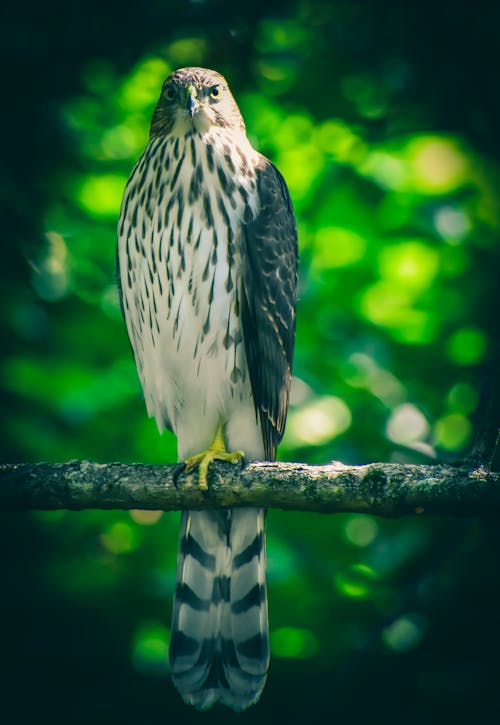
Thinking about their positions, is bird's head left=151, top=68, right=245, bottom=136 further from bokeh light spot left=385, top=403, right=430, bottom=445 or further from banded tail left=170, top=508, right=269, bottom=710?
banded tail left=170, top=508, right=269, bottom=710

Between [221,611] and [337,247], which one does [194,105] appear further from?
[221,611]

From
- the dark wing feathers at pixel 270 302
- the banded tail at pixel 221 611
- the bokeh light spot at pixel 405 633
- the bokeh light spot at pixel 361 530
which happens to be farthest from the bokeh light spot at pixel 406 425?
the bokeh light spot at pixel 405 633

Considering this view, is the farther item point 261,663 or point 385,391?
point 385,391

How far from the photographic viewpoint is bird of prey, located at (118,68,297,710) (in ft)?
Result: 11.3

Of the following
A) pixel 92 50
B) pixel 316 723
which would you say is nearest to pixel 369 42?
pixel 92 50

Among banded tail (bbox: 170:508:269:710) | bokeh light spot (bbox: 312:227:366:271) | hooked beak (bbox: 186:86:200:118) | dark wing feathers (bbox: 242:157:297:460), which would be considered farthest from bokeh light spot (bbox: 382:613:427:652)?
hooked beak (bbox: 186:86:200:118)

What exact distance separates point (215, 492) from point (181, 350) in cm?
80

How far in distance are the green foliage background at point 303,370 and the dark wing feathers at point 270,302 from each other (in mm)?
352

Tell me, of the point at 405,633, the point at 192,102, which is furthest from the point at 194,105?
the point at 405,633

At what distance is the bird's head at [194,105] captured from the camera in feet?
12.1

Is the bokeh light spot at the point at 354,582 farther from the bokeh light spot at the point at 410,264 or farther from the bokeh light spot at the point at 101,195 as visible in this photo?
the bokeh light spot at the point at 101,195

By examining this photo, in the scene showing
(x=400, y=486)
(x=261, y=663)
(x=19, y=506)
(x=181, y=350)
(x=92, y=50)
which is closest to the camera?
(x=400, y=486)

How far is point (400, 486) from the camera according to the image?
2676mm

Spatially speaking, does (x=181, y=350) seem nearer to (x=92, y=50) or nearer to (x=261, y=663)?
(x=261, y=663)
